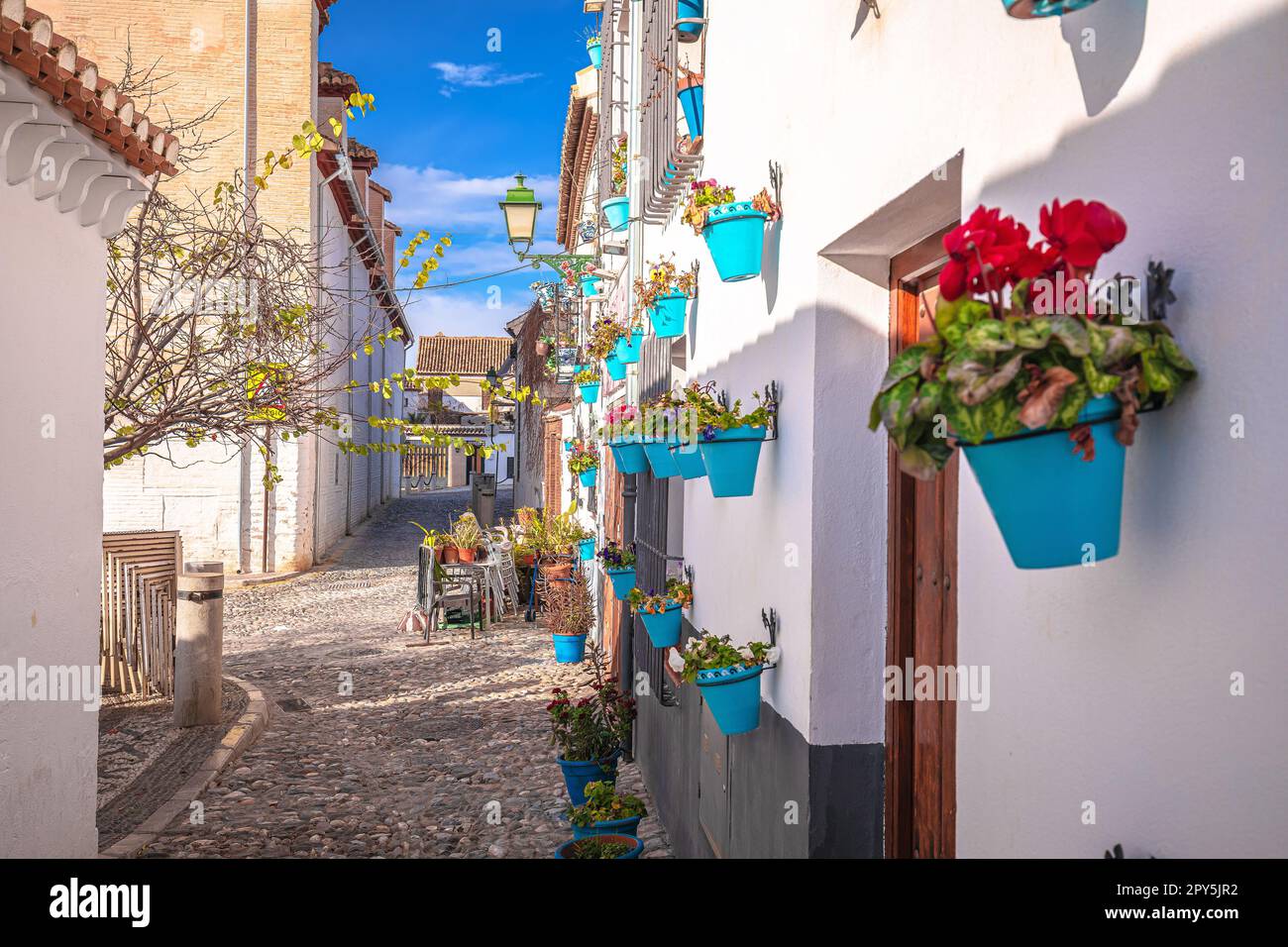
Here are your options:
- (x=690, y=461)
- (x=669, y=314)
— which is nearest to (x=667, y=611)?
(x=690, y=461)

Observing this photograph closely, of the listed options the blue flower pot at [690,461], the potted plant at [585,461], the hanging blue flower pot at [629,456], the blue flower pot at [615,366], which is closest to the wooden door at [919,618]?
the blue flower pot at [690,461]

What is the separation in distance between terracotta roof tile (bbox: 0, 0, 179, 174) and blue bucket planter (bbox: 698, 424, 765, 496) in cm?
340

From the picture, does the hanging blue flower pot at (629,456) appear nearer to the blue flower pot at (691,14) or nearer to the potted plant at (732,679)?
Result: the blue flower pot at (691,14)

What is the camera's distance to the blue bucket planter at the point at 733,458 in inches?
145

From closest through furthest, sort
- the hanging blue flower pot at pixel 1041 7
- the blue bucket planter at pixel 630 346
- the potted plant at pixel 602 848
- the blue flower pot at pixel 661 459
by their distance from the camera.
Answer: the hanging blue flower pot at pixel 1041 7
the blue flower pot at pixel 661 459
the potted plant at pixel 602 848
the blue bucket planter at pixel 630 346

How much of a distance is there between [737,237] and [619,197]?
182 inches

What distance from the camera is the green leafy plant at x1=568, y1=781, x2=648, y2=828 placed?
18.7ft

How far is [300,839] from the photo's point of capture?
19.6ft

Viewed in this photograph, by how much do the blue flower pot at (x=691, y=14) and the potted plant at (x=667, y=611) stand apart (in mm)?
3179

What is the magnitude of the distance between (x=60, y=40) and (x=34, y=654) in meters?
2.93

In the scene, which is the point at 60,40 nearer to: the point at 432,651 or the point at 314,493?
the point at 432,651

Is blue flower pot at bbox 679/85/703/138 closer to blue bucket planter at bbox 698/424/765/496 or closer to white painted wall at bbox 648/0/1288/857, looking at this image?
white painted wall at bbox 648/0/1288/857

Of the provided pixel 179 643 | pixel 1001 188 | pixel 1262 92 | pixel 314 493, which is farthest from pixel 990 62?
pixel 314 493

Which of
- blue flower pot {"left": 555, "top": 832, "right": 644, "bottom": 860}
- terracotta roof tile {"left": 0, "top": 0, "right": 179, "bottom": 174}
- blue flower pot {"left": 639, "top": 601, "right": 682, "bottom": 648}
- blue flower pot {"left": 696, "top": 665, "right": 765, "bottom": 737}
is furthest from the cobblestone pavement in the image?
terracotta roof tile {"left": 0, "top": 0, "right": 179, "bottom": 174}
